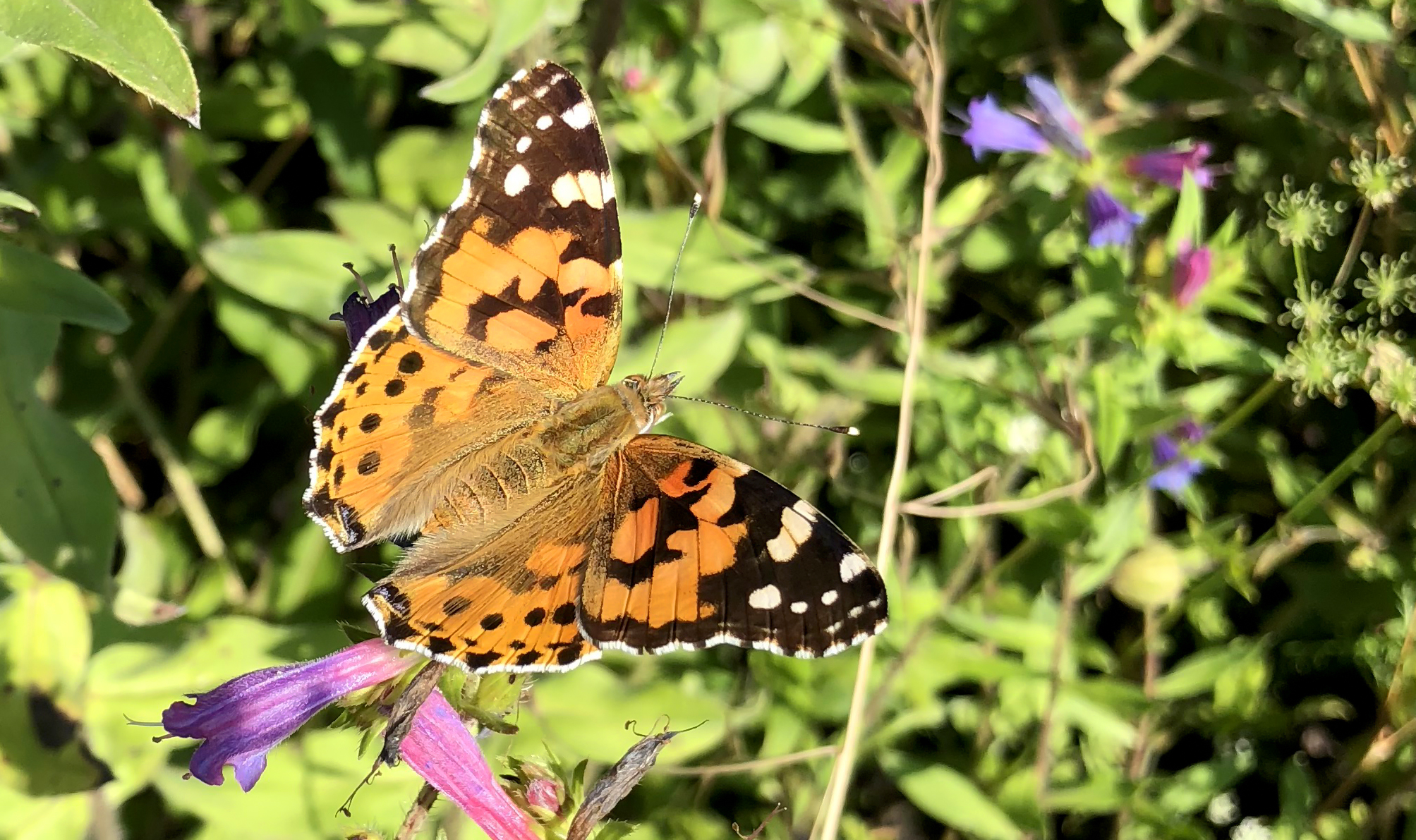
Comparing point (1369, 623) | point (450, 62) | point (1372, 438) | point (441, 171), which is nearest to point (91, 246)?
point (441, 171)

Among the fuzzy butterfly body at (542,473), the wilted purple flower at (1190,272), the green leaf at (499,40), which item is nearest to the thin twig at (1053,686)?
the wilted purple flower at (1190,272)

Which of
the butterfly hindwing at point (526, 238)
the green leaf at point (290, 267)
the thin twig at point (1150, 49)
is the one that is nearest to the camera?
the butterfly hindwing at point (526, 238)

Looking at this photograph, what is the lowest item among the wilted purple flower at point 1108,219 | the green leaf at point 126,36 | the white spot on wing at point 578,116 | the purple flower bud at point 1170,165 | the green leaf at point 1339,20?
the wilted purple flower at point 1108,219

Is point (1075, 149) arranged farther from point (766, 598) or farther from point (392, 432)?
point (392, 432)

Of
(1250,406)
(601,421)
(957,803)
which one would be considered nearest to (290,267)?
(601,421)

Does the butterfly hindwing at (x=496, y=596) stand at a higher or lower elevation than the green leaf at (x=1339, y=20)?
lower

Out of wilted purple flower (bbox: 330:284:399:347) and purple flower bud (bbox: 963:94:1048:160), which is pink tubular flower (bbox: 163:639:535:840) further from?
purple flower bud (bbox: 963:94:1048:160)

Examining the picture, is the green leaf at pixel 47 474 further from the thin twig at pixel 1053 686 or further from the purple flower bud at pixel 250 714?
the thin twig at pixel 1053 686
